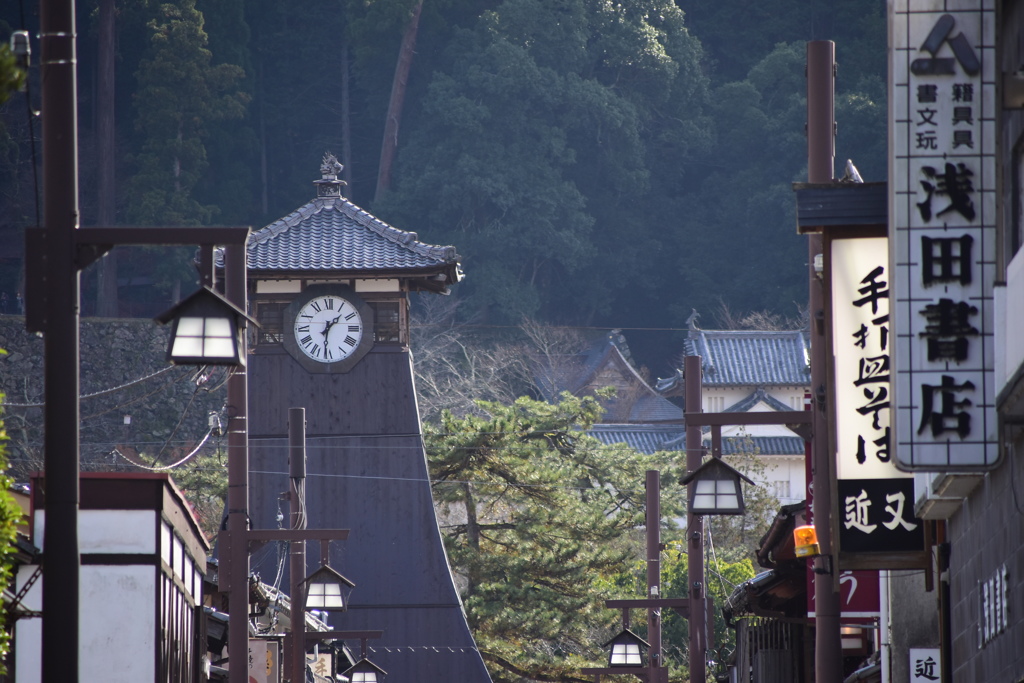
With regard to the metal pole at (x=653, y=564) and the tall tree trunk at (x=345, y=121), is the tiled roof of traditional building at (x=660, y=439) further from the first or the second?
the metal pole at (x=653, y=564)

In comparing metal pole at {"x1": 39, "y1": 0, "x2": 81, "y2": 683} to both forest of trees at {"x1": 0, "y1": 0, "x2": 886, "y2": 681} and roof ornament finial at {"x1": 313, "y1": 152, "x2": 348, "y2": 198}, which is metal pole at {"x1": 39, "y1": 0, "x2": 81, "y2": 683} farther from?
forest of trees at {"x1": 0, "y1": 0, "x2": 886, "y2": 681}

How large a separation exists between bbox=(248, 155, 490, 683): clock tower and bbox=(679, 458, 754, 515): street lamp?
1417cm

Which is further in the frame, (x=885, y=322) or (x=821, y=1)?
(x=821, y=1)

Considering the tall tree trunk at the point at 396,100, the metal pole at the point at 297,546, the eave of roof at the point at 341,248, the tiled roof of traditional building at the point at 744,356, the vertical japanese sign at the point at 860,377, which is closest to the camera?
the vertical japanese sign at the point at 860,377

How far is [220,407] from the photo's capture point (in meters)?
53.6

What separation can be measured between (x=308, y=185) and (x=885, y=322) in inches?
2520

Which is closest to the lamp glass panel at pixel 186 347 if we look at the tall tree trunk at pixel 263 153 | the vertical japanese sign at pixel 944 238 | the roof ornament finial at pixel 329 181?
the vertical japanese sign at pixel 944 238

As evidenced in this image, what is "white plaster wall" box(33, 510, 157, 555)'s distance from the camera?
1398 centimetres

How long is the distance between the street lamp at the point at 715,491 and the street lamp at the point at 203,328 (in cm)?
725

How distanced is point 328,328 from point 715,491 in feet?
51.6

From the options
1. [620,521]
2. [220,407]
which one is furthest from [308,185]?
[620,521]

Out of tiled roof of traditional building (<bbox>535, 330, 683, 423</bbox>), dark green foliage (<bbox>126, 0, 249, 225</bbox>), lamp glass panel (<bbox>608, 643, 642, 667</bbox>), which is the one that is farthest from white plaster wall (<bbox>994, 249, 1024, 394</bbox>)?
tiled roof of traditional building (<bbox>535, 330, 683, 423</bbox>)

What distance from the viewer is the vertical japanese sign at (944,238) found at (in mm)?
8703

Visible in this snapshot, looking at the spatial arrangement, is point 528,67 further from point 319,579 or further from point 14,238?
point 319,579
